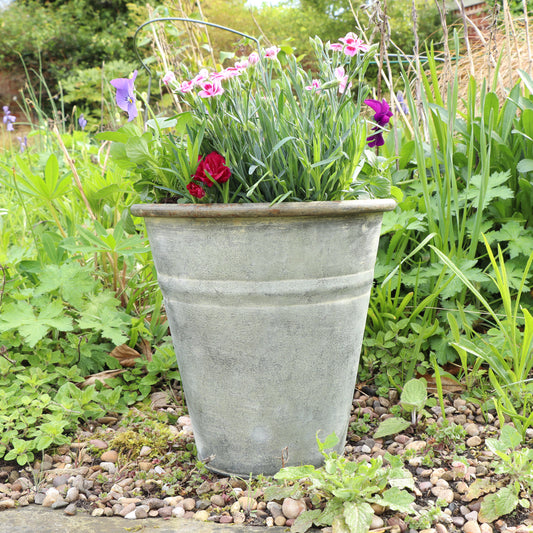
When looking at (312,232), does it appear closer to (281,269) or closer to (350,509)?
(281,269)

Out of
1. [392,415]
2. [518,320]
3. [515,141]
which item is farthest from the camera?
[515,141]

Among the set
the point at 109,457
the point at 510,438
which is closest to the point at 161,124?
the point at 109,457

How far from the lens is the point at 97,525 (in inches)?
49.7

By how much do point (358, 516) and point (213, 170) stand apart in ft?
2.71

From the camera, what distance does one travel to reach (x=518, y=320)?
73.1 inches

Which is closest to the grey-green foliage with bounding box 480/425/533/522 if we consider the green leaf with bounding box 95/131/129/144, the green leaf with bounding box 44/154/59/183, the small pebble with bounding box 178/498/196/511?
the small pebble with bounding box 178/498/196/511

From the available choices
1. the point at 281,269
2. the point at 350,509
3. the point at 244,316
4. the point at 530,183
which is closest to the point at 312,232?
the point at 281,269

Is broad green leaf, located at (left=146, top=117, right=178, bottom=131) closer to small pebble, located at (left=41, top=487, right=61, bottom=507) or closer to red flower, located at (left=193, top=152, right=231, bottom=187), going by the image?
red flower, located at (left=193, top=152, right=231, bottom=187)

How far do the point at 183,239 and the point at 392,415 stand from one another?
35.4 inches

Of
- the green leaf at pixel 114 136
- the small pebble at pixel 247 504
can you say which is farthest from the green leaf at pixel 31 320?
the small pebble at pixel 247 504

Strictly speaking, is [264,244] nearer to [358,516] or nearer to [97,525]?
[358,516]

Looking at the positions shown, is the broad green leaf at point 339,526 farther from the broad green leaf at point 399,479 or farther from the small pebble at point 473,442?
the small pebble at point 473,442

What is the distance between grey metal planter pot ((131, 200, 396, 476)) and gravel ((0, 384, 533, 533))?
12cm

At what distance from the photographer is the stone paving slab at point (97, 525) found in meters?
1.23
